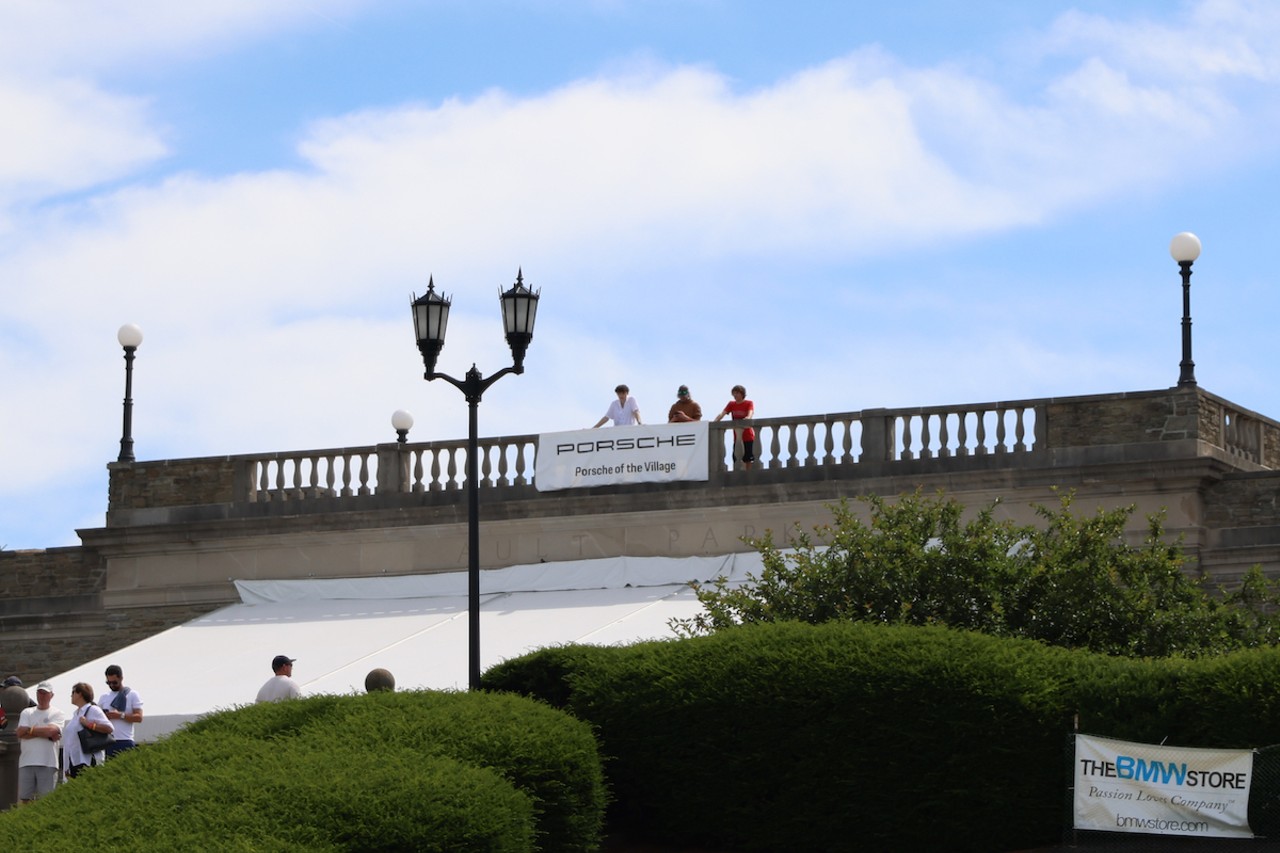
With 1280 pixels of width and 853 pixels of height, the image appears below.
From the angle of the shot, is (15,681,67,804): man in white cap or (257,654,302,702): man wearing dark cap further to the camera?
(15,681,67,804): man in white cap

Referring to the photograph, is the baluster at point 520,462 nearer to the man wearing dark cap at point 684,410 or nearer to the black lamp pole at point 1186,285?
the man wearing dark cap at point 684,410

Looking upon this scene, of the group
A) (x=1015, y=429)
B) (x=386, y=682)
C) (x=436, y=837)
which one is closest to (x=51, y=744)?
(x=386, y=682)

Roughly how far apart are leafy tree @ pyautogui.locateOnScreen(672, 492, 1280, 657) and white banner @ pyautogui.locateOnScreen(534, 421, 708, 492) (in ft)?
25.2

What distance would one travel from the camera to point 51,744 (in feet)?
63.9

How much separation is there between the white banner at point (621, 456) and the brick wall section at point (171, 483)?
502 centimetres

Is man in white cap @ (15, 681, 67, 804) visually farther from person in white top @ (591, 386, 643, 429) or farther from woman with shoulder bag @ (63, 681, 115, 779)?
person in white top @ (591, 386, 643, 429)

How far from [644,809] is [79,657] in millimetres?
17318

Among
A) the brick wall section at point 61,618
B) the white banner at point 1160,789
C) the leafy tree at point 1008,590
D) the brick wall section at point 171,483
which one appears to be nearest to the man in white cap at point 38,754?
the leafy tree at point 1008,590

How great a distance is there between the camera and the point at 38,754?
63.8 feet

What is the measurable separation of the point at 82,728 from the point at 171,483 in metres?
14.1

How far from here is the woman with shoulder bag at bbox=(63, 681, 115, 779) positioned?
19.0 metres

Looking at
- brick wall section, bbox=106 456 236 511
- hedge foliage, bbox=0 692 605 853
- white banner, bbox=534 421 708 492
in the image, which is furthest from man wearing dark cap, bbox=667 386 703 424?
hedge foliage, bbox=0 692 605 853

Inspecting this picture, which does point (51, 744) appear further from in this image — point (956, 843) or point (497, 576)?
point (497, 576)

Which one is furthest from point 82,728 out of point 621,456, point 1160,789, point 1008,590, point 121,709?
point 621,456
